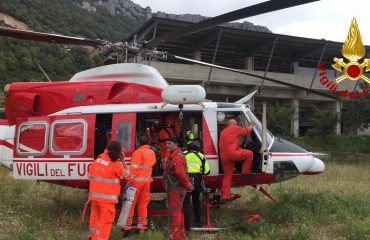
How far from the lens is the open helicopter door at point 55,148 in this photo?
815 centimetres

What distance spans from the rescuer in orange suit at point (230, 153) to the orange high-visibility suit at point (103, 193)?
2239 millimetres

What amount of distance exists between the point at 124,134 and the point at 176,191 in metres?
1.90

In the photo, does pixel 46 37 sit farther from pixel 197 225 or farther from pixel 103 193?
pixel 197 225

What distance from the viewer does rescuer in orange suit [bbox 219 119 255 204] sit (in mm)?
7816

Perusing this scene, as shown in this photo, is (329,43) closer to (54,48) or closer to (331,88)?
(331,88)

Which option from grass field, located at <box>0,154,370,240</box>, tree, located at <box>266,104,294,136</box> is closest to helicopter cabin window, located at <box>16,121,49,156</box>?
grass field, located at <box>0,154,370,240</box>

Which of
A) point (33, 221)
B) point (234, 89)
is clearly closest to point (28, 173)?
point (33, 221)

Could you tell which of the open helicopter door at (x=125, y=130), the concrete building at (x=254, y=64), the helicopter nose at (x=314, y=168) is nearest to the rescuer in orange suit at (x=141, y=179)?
the open helicopter door at (x=125, y=130)

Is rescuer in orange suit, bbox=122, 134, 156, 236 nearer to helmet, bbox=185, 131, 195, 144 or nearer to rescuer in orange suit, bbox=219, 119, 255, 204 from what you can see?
helmet, bbox=185, 131, 195, 144

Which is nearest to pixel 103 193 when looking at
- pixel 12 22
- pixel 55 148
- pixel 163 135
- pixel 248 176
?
pixel 55 148

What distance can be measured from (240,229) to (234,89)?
32921mm

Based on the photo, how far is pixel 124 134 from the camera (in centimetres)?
818

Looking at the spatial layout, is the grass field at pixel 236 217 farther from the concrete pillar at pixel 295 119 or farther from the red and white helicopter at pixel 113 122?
the concrete pillar at pixel 295 119

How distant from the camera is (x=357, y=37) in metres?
24.2
